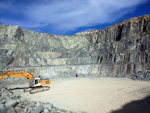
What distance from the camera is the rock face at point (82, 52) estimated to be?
26.1 meters

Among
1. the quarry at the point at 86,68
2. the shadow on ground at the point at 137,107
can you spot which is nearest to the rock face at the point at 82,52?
the quarry at the point at 86,68

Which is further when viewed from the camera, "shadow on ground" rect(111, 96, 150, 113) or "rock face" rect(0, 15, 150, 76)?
"rock face" rect(0, 15, 150, 76)

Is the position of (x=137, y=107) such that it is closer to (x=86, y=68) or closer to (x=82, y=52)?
(x=86, y=68)

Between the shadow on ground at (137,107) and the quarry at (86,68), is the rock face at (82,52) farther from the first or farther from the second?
the shadow on ground at (137,107)

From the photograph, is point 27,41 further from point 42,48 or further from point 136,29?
point 136,29

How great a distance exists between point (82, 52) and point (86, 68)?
11.2 meters

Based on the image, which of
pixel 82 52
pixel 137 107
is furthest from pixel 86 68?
pixel 137 107

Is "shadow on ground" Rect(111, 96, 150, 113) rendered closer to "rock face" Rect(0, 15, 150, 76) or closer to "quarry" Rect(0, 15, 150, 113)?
"quarry" Rect(0, 15, 150, 113)

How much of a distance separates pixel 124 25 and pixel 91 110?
1405 inches

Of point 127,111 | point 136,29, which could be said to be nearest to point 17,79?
point 127,111

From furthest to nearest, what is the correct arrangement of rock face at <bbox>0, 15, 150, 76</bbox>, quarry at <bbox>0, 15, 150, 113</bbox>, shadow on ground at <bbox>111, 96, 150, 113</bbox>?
rock face at <bbox>0, 15, 150, 76</bbox>, quarry at <bbox>0, 15, 150, 113</bbox>, shadow on ground at <bbox>111, 96, 150, 113</bbox>

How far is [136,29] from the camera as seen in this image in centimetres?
3516

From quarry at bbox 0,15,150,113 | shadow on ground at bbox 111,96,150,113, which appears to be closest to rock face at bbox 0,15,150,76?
quarry at bbox 0,15,150,113

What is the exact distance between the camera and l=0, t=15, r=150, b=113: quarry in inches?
426
